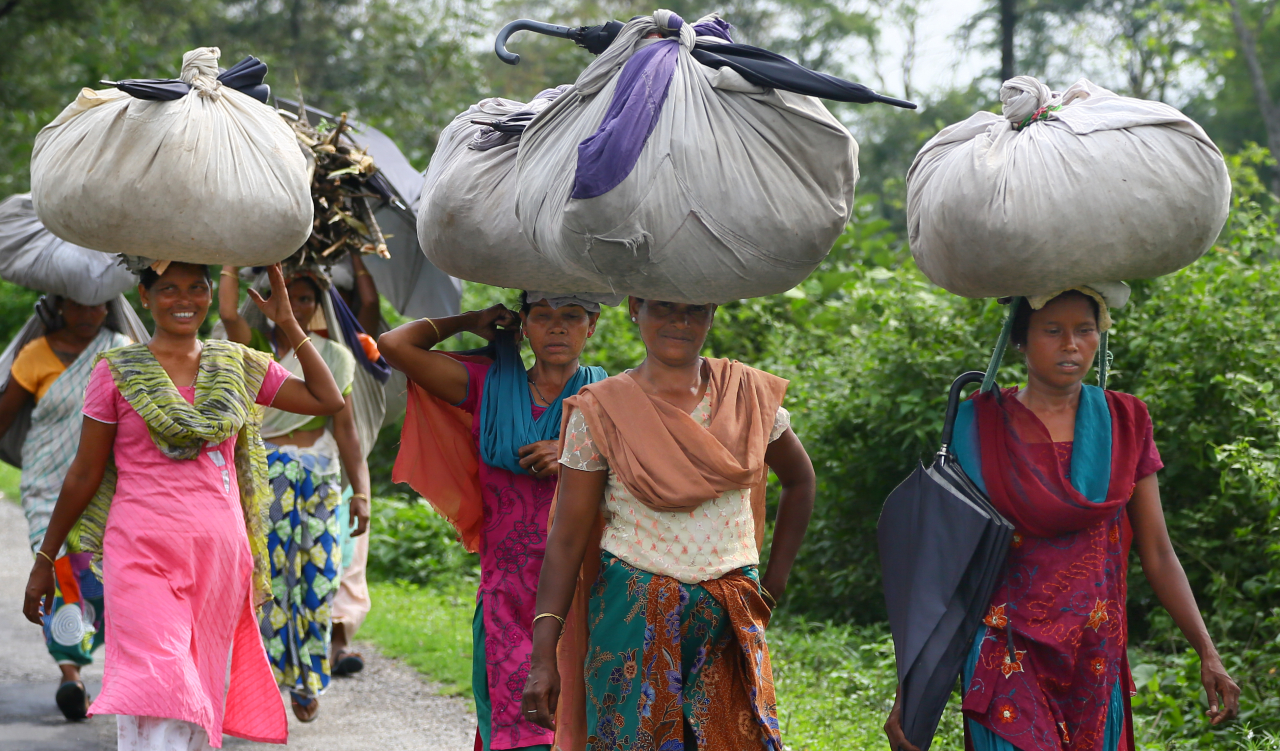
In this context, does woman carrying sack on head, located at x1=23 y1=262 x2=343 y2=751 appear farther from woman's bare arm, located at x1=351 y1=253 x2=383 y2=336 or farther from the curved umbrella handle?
woman's bare arm, located at x1=351 y1=253 x2=383 y2=336

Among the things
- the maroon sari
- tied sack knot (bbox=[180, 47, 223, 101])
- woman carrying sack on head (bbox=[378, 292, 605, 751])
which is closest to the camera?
the maroon sari

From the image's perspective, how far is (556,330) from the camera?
3830mm

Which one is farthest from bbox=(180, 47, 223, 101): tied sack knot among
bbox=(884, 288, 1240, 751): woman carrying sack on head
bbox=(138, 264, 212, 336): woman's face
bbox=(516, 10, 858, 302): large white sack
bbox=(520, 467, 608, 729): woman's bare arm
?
bbox=(884, 288, 1240, 751): woman carrying sack on head

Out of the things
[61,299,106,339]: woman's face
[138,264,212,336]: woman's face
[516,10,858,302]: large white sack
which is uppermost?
[516,10,858,302]: large white sack

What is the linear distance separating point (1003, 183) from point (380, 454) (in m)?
10.0

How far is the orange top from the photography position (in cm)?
605

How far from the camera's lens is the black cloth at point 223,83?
372 centimetres

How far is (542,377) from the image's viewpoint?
3.95 m

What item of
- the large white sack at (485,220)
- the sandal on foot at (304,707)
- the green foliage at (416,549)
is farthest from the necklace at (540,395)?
the green foliage at (416,549)

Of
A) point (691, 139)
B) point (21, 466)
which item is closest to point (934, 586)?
point (691, 139)

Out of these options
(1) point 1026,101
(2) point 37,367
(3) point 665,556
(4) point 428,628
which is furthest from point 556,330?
(4) point 428,628

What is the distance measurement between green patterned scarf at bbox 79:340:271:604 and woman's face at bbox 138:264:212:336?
113mm

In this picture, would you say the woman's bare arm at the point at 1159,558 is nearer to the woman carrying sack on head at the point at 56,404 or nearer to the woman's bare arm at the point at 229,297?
the woman's bare arm at the point at 229,297

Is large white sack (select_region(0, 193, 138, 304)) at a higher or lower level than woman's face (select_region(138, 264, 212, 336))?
lower
